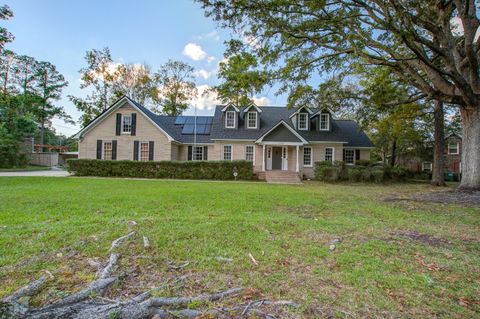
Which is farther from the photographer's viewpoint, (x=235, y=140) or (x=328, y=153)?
(x=328, y=153)

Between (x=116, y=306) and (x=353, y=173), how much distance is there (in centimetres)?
1721

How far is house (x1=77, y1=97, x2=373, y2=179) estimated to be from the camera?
19.1 meters

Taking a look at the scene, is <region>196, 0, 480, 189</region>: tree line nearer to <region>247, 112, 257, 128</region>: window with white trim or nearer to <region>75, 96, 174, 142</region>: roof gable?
<region>247, 112, 257, 128</region>: window with white trim

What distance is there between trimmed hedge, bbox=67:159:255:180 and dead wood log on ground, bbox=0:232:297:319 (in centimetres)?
1463

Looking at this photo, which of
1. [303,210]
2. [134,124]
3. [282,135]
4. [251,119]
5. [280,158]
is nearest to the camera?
[303,210]

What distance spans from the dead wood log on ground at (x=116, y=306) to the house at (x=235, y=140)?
15601mm

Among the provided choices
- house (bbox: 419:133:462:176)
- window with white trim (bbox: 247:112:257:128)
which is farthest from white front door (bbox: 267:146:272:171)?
house (bbox: 419:133:462:176)

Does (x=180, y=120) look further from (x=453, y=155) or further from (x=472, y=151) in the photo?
(x=453, y=155)

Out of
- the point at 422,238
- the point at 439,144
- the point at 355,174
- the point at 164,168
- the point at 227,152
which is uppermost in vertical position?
the point at 439,144

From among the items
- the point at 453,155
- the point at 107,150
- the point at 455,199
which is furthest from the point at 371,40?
the point at 453,155

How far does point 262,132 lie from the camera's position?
66.3 feet

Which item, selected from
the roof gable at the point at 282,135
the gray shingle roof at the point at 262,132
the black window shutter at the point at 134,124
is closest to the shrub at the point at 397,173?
the gray shingle roof at the point at 262,132

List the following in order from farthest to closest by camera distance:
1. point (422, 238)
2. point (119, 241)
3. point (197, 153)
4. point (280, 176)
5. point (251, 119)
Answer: point (197, 153), point (251, 119), point (280, 176), point (422, 238), point (119, 241)

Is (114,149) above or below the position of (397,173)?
above
